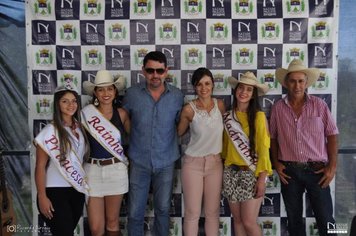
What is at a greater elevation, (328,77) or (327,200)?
(328,77)

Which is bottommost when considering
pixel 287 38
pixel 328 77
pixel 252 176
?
Answer: pixel 252 176

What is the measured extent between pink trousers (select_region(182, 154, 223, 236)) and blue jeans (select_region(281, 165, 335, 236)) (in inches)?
19.8

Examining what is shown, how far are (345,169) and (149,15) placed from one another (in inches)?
78.2

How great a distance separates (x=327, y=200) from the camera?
2.68 m

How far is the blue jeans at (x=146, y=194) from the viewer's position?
277cm

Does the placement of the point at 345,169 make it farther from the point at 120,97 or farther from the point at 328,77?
the point at 120,97

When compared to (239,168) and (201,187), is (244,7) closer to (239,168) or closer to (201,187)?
(239,168)

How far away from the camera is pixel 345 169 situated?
304 cm

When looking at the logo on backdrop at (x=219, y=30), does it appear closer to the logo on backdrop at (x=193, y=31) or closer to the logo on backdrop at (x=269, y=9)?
the logo on backdrop at (x=193, y=31)

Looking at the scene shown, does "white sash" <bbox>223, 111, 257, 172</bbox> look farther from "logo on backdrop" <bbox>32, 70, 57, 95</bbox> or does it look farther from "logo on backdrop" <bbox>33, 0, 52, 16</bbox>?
"logo on backdrop" <bbox>33, 0, 52, 16</bbox>

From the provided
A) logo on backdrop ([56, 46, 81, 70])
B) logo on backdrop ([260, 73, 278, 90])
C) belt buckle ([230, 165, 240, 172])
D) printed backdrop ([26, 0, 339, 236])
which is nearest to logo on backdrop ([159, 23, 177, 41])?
printed backdrop ([26, 0, 339, 236])

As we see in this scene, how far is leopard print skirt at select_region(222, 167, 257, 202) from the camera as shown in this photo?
2.59 m

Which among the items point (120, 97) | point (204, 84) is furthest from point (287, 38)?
point (120, 97)

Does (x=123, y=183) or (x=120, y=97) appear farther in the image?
(x=120, y=97)
